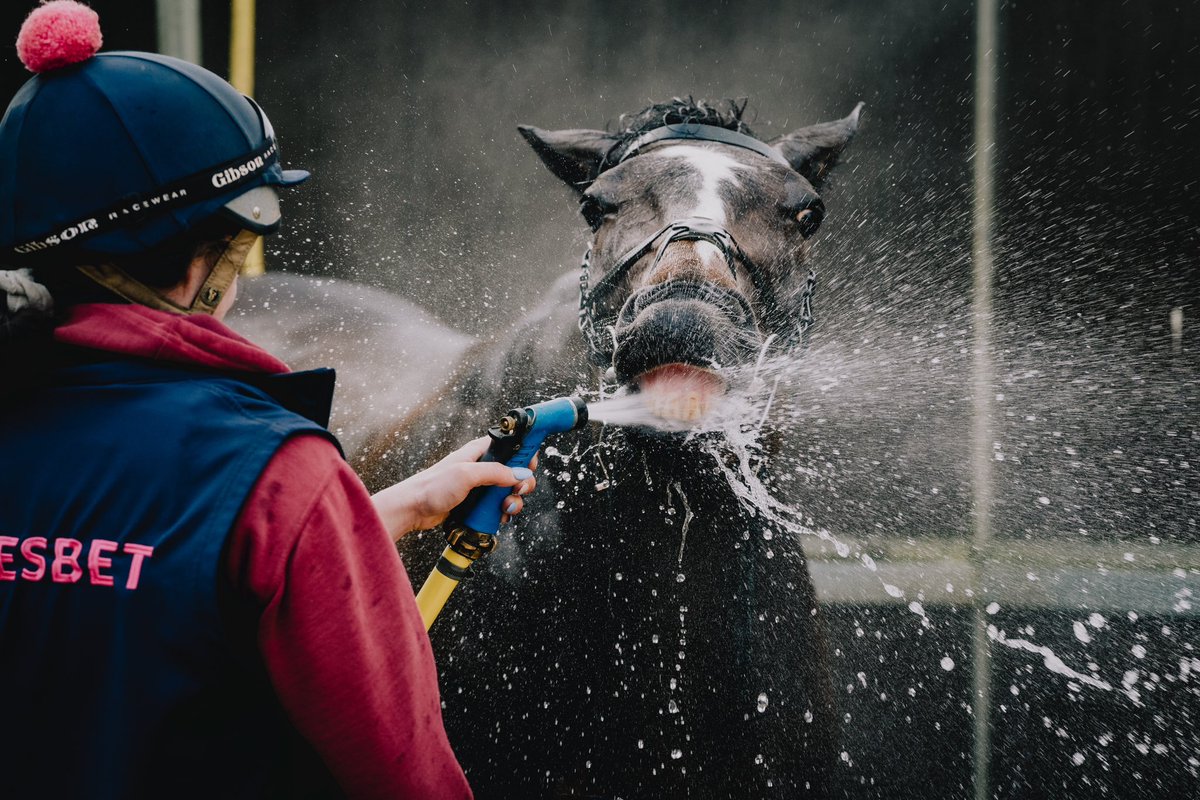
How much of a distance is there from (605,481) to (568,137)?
1709mm

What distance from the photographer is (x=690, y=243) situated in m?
1.91

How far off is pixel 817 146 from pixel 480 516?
2.56 metres

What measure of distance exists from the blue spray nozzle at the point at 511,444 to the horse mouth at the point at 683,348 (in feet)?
1.14

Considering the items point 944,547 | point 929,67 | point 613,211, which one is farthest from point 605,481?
→ point 929,67

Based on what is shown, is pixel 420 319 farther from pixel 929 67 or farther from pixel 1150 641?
pixel 1150 641

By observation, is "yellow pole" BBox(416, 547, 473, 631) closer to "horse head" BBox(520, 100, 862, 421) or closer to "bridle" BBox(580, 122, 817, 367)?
"horse head" BBox(520, 100, 862, 421)

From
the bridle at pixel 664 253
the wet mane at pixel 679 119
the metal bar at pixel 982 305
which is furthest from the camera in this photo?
the metal bar at pixel 982 305

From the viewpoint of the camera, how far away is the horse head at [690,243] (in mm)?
1564

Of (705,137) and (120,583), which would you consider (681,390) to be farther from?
(705,137)

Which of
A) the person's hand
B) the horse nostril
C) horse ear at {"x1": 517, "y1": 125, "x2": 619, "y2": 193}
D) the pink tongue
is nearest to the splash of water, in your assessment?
the pink tongue

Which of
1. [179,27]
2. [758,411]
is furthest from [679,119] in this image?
[179,27]

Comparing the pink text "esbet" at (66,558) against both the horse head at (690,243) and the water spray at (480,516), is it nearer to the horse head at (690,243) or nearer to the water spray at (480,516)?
the water spray at (480,516)

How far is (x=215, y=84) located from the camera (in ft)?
2.81

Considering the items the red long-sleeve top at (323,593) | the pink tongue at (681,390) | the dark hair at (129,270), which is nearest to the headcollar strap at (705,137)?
the pink tongue at (681,390)
